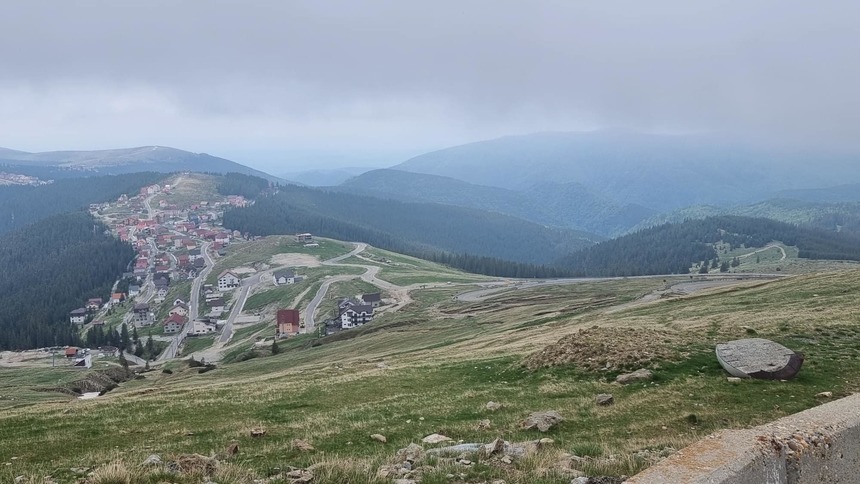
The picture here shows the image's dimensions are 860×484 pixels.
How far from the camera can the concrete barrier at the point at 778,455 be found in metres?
7.14

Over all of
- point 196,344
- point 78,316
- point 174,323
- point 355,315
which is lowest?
point 78,316

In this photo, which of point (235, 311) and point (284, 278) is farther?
point (284, 278)

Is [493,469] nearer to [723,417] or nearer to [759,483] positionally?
[759,483]

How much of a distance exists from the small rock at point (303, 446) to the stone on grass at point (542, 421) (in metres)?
7.20

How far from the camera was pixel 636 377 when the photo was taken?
23625 millimetres

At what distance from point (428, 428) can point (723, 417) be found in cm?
1025

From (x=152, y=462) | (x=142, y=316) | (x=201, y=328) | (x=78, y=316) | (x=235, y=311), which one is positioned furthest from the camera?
(x=78, y=316)

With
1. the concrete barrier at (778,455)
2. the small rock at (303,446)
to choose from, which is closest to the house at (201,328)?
the small rock at (303,446)

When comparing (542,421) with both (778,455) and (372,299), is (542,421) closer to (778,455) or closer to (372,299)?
(778,455)

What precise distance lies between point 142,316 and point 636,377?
642 feet

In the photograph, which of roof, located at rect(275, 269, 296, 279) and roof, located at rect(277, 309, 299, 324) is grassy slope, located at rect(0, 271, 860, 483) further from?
roof, located at rect(275, 269, 296, 279)

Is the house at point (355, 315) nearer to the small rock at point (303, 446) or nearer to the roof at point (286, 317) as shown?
the roof at point (286, 317)

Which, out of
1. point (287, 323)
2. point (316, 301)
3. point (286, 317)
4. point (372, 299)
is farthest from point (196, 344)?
point (372, 299)

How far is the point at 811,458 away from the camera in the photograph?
8.30 meters
